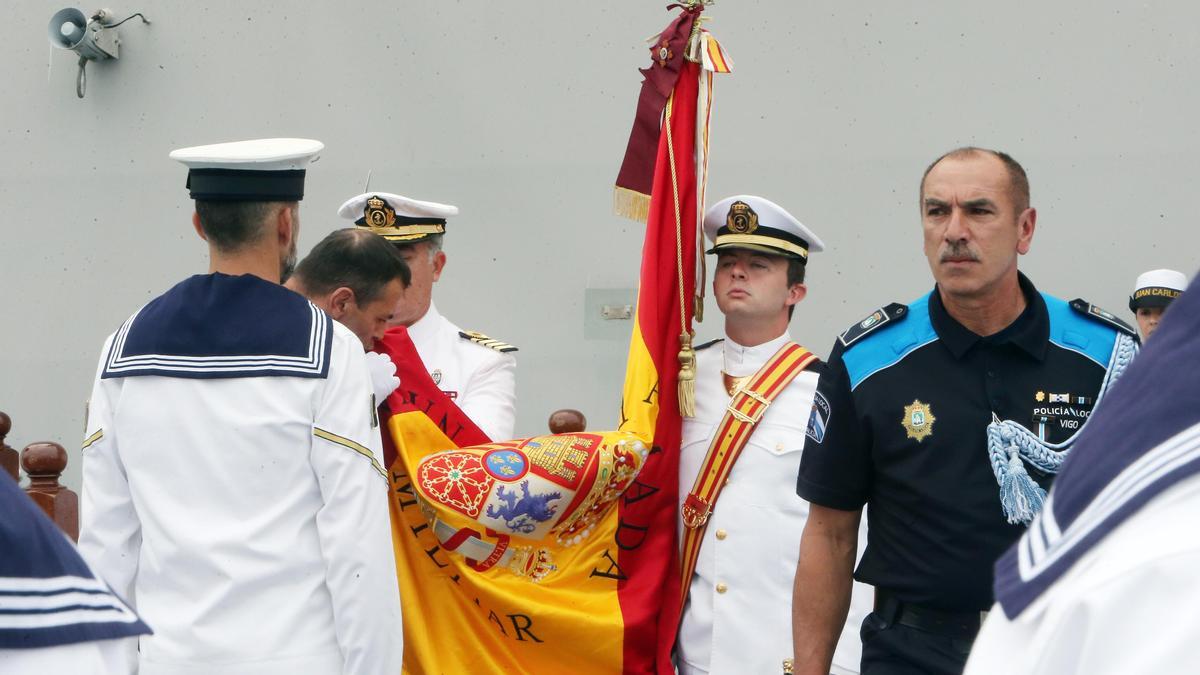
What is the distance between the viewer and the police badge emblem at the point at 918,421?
8.61 feet

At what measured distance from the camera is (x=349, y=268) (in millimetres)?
3029

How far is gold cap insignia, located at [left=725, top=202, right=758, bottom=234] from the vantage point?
12.1ft

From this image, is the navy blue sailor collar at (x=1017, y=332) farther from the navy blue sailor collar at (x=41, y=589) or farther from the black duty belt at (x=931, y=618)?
the navy blue sailor collar at (x=41, y=589)

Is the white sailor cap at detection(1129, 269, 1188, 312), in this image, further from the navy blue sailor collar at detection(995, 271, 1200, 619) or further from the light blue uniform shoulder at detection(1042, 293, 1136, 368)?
the navy blue sailor collar at detection(995, 271, 1200, 619)

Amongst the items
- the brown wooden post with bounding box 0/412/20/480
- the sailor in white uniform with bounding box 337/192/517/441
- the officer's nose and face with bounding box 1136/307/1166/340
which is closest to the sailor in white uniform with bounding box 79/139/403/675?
the sailor in white uniform with bounding box 337/192/517/441

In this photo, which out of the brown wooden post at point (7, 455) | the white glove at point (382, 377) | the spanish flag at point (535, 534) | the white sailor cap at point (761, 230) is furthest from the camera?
the brown wooden post at point (7, 455)

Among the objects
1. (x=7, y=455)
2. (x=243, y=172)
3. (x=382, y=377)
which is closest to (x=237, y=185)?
(x=243, y=172)

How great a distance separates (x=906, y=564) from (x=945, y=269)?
1.84 feet

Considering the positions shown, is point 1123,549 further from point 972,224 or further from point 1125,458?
point 972,224

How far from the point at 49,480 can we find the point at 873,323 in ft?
8.17

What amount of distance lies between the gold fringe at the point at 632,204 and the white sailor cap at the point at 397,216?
2.19ft

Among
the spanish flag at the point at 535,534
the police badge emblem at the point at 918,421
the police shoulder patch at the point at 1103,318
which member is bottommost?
the spanish flag at the point at 535,534

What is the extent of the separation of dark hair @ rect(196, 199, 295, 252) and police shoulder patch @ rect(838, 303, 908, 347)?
1140 millimetres

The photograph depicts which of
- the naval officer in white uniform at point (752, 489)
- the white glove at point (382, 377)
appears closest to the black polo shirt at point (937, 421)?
the naval officer in white uniform at point (752, 489)
